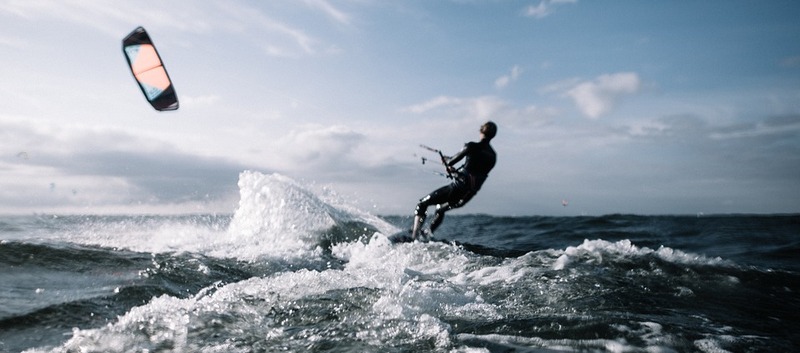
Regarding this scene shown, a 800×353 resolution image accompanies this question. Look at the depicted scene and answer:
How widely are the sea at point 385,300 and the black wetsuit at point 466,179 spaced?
2.37 meters

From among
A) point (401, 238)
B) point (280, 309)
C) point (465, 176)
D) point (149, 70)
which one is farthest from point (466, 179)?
point (280, 309)

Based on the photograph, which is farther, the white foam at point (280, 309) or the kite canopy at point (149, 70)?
the kite canopy at point (149, 70)

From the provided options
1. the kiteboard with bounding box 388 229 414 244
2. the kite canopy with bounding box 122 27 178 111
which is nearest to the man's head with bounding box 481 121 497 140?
the kiteboard with bounding box 388 229 414 244

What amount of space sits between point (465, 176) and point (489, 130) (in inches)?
47.5


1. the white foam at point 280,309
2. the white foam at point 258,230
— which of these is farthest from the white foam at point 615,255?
the white foam at point 258,230

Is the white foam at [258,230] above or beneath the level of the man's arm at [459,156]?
beneath

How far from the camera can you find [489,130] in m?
11.2

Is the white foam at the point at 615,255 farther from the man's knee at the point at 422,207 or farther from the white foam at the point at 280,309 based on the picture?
the man's knee at the point at 422,207

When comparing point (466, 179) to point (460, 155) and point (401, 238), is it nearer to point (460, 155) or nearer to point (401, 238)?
point (460, 155)

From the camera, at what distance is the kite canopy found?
25.1 feet

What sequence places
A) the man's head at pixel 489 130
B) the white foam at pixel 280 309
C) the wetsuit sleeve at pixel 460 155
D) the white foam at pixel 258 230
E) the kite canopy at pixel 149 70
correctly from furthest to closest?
1. the man's head at pixel 489 130
2. the wetsuit sleeve at pixel 460 155
3. the white foam at pixel 258 230
4. the kite canopy at pixel 149 70
5. the white foam at pixel 280 309

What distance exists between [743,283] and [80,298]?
313 inches

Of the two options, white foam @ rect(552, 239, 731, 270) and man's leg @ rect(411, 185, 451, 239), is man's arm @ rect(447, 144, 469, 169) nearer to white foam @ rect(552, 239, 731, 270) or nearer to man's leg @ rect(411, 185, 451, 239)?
man's leg @ rect(411, 185, 451, 239)

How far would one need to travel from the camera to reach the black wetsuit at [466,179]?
11141 mm
